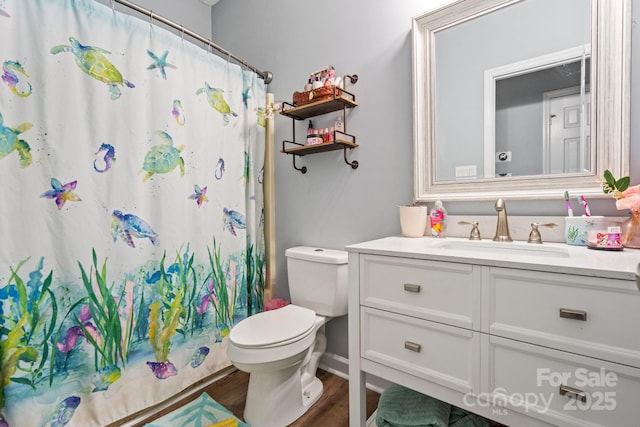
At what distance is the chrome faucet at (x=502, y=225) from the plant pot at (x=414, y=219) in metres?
0.30

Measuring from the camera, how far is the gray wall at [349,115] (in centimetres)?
152

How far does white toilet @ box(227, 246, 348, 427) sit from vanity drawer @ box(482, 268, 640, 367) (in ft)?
2.62

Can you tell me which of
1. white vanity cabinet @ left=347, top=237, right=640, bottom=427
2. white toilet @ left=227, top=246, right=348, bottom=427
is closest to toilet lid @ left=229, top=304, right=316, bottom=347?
white toilet @ left=227, top=246, right=348, bottom=427

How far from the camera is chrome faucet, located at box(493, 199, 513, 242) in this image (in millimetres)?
1196

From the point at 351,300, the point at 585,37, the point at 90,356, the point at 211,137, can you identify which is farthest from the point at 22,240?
the point at 585,37

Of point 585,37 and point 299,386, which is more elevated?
point 585,37

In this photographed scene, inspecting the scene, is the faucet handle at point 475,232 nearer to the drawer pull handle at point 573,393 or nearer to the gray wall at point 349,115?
the gray wall at point 349,115

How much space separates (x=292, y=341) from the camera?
133cm

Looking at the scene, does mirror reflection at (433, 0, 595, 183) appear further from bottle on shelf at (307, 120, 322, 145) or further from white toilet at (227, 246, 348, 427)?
white toilet at (227, 246, 348, 427)

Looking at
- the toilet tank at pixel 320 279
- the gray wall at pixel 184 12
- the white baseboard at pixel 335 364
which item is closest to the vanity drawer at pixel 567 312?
the toilet tank at pixel 320 279

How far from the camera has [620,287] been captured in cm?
73

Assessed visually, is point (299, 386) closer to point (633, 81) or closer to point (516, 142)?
point (516, 142)

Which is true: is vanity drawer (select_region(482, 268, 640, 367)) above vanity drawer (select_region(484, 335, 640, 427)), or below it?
above

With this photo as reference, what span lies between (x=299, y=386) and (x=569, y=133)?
5.29ft
